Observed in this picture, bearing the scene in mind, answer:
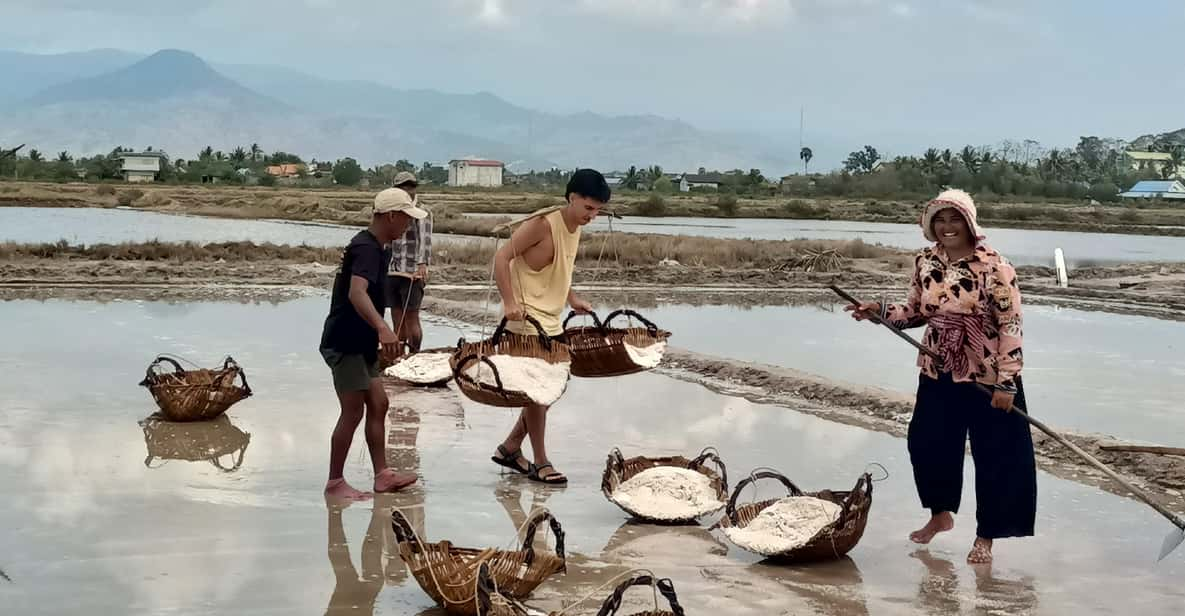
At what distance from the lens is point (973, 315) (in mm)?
5125

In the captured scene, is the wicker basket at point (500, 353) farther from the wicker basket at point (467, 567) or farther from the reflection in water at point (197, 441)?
the reflection in water at point (197, 441)

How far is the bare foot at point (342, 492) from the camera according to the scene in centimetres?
590

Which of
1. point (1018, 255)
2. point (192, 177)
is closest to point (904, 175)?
point (192, 177)


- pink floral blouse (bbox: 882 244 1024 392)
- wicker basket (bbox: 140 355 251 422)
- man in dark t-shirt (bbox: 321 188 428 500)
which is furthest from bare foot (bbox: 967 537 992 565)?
wicker basket (bbox: 140 355 251 422)

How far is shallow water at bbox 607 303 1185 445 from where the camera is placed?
9.38m

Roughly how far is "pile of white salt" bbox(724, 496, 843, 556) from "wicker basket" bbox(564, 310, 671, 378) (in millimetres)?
1229

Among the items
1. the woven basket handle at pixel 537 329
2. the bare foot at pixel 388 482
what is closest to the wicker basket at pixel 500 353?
→ the woven basket handle at pixel 537 329

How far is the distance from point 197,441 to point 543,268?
7.39 ft

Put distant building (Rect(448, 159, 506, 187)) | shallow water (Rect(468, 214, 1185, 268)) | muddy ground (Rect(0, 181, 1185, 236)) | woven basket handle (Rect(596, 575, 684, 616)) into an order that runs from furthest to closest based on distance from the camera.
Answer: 1. distant building (Rect(448, 159, 506, 187))
2. muddy ground (Rect(0, 181, 1185, 236))
3. shallow water (Rect(468, 214, 1185, 268))
4. woven basket handle (Rect(596, 575, 684, 616))

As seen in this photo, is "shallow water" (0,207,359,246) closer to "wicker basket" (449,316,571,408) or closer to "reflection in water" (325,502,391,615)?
"wicker basket" (449,316,571,408)

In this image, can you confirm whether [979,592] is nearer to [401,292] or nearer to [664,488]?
[664,488]

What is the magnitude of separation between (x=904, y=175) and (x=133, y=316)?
Answer: 88139 millimetres

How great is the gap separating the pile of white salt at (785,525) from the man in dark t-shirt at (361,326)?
166cm

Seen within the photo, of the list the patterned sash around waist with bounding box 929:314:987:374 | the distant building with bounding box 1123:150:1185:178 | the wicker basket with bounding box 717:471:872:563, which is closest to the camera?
the wicker basket with bounding box 717:471:872:563
